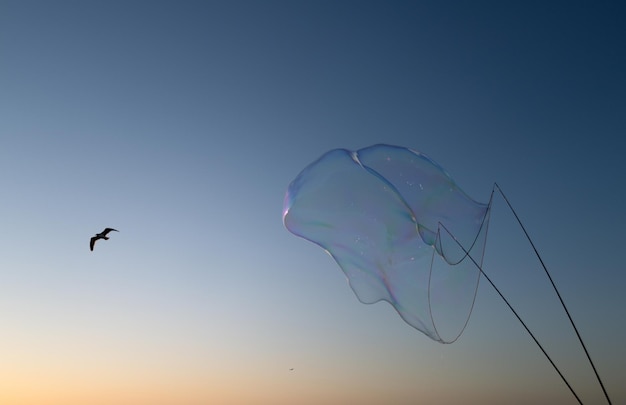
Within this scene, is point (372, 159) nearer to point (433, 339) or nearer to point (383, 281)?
point (383, 281)

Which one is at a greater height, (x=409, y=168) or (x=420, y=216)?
(x=409, y=168)

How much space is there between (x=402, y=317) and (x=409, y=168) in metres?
4.66

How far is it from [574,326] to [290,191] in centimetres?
991

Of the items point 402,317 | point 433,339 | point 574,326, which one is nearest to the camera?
point 574,326

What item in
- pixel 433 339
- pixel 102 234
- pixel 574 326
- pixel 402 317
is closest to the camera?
pixel 574 326

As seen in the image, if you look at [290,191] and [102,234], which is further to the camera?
[102,234]

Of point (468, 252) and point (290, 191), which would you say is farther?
point (290, 191)

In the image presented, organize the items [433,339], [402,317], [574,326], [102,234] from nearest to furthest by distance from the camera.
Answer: [574,326]
[433,339]
[402,317]
[102,234]

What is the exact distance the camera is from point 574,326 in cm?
775

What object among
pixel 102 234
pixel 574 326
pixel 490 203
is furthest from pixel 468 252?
pixel 102 234

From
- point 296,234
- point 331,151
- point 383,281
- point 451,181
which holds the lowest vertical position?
point 383,281

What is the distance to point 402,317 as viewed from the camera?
1569cm

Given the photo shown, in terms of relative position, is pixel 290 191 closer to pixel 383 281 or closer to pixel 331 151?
pixel 331 151

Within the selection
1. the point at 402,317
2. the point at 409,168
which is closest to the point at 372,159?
the point at 409,168
